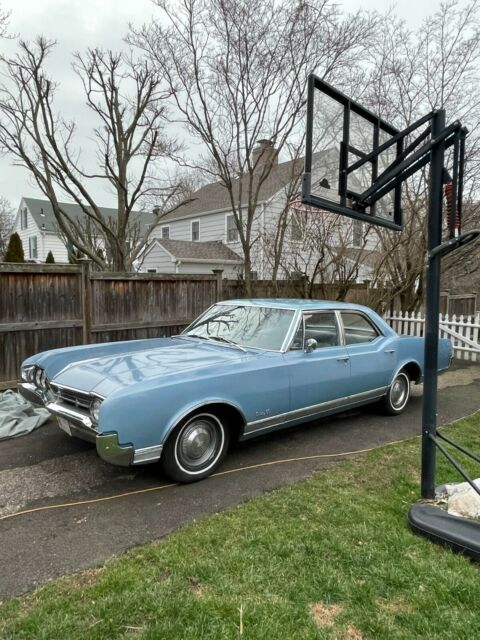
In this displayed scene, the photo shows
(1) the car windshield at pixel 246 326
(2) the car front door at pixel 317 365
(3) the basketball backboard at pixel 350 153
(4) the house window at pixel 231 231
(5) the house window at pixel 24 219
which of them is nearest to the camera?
(3) the basketball backboard at pixel 350 153

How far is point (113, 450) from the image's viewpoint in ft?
Result: 10.6

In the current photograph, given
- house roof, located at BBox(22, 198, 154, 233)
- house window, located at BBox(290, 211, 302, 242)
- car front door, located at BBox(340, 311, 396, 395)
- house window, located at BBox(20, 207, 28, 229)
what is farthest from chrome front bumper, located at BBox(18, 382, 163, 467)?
house window, located at BBox(20, 207, 28, 229)

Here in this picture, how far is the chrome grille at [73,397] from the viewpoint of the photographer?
3.63 meters

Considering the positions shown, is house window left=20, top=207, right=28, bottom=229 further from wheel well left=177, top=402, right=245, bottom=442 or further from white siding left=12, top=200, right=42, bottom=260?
wheel well left=177, top=402, right=245, bottom=442

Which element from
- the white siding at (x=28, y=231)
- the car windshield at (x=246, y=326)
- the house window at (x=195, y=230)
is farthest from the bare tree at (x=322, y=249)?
the white siding at (x=28, y=231)

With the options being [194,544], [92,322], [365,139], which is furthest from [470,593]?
[92,322]

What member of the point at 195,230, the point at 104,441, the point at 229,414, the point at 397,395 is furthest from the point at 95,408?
the point at 195,230

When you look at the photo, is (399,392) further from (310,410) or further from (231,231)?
(231,231)

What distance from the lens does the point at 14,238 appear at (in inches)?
691

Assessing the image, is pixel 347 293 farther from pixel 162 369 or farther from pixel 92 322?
pixel 162 369

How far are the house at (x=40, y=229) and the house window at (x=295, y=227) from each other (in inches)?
805

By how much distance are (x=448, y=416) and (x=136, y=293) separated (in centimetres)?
522

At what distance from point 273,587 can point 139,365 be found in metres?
2.16

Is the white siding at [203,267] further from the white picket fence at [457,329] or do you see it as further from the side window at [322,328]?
the side window at [322,328]
